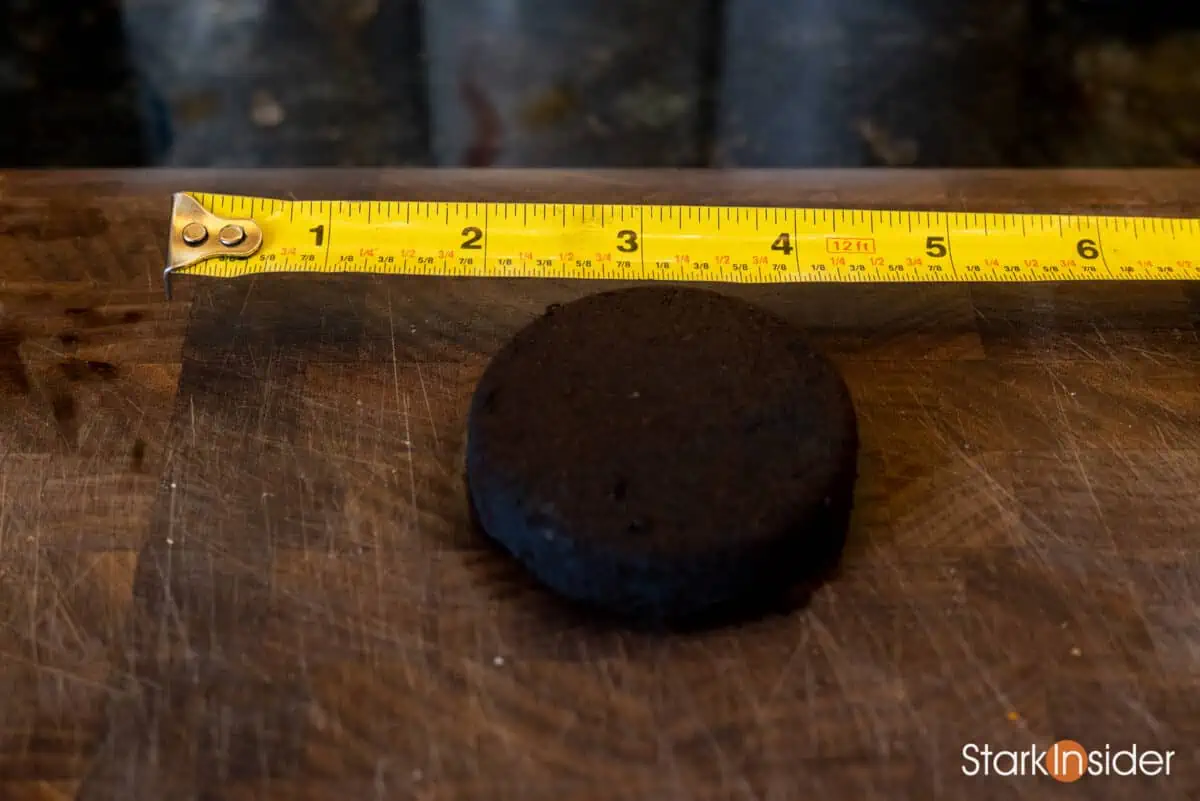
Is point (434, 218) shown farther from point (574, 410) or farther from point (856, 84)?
point (856, 84)

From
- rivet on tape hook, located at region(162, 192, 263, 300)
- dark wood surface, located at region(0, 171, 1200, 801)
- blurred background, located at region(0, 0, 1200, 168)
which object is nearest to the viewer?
dark wood surface, located at region(0, 171, 1200, 801)

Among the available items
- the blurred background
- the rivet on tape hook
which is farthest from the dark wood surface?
the blurred background

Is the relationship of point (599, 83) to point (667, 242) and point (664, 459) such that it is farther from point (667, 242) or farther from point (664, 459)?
point (664, 459)

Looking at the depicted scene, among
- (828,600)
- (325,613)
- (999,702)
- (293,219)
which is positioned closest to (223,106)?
(293,219)

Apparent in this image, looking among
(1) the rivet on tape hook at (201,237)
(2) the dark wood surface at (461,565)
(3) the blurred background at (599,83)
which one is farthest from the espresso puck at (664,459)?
(3) the blurred background at (599,83)

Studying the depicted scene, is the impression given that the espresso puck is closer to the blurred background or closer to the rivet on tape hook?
the rivet on tape hook

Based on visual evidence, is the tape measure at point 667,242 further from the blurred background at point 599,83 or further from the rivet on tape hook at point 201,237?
the blurred background at point 599,83
